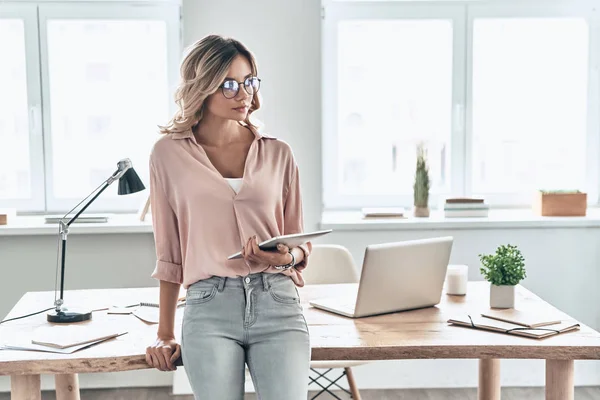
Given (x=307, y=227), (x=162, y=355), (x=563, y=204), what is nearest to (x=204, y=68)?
(x=162, y=355)

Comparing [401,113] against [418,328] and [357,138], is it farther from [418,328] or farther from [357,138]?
[418,328]

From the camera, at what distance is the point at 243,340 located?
2178 millimetres

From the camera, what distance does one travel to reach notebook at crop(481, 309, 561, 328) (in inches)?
96.1

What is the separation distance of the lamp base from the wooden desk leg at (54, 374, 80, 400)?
0.99ft

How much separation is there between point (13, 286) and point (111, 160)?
82 cm

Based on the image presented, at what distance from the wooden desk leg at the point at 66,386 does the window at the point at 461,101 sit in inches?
76.2

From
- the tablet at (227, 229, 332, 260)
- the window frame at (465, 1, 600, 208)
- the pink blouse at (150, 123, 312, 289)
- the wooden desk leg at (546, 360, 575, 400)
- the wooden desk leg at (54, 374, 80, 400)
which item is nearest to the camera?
the tablet at (227, 229, 332, 260)

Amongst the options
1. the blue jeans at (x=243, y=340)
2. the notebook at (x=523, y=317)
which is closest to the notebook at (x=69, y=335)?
the blue jeans at (x=243, y=340)

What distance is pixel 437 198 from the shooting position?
4383mm

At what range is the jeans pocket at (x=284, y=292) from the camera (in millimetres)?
2219

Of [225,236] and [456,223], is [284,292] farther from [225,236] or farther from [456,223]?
[456,223]

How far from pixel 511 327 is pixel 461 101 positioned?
214 cm

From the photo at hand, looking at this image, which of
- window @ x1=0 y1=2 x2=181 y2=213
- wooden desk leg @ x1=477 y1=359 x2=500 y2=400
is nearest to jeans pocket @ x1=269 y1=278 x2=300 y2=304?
wooden desk leg @ x1=477 y1=359 x2=500 y2=400

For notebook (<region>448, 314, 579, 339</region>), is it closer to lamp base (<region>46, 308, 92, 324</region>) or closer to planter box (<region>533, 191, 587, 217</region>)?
lamp base (<region>46, 308, 92, 324</region>)
